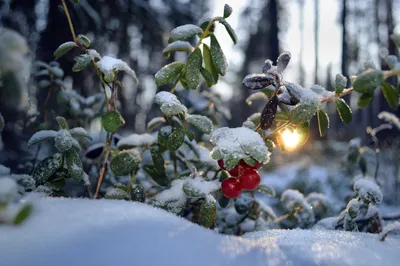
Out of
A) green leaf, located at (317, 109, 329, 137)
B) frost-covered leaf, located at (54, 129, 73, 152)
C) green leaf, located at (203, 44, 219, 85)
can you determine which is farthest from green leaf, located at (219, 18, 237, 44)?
frost-covered leaf, located at (54, 129, 73, 152)

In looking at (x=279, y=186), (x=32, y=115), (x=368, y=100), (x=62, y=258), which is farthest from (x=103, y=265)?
(x=279, y=186)

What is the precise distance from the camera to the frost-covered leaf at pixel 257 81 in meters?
1.05

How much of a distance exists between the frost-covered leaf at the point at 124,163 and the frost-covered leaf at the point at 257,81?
50 cm

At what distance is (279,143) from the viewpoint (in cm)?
130

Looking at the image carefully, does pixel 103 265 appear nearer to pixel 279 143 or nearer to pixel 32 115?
pixel 279 143

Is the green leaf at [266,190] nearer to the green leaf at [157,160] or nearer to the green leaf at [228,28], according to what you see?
the green leaf at [157,160]

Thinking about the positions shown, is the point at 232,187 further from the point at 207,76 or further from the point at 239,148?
the point at 207,76

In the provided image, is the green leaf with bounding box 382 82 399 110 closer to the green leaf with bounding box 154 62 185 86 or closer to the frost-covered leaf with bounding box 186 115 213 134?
the frost-covered leaf with bounding box 186 115 213 134

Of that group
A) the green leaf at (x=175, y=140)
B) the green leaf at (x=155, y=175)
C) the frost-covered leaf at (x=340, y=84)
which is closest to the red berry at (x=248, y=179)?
the green leaf at (x=175, y=140)

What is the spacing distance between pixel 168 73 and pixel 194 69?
3.5 inches

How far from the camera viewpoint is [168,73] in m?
1.23

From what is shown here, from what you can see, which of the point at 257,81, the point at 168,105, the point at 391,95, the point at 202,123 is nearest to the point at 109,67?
the point at 168,105

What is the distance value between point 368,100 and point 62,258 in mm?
850

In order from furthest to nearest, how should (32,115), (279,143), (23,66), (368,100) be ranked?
(32,115)
(279,143)
(368,100)
(23,66)
